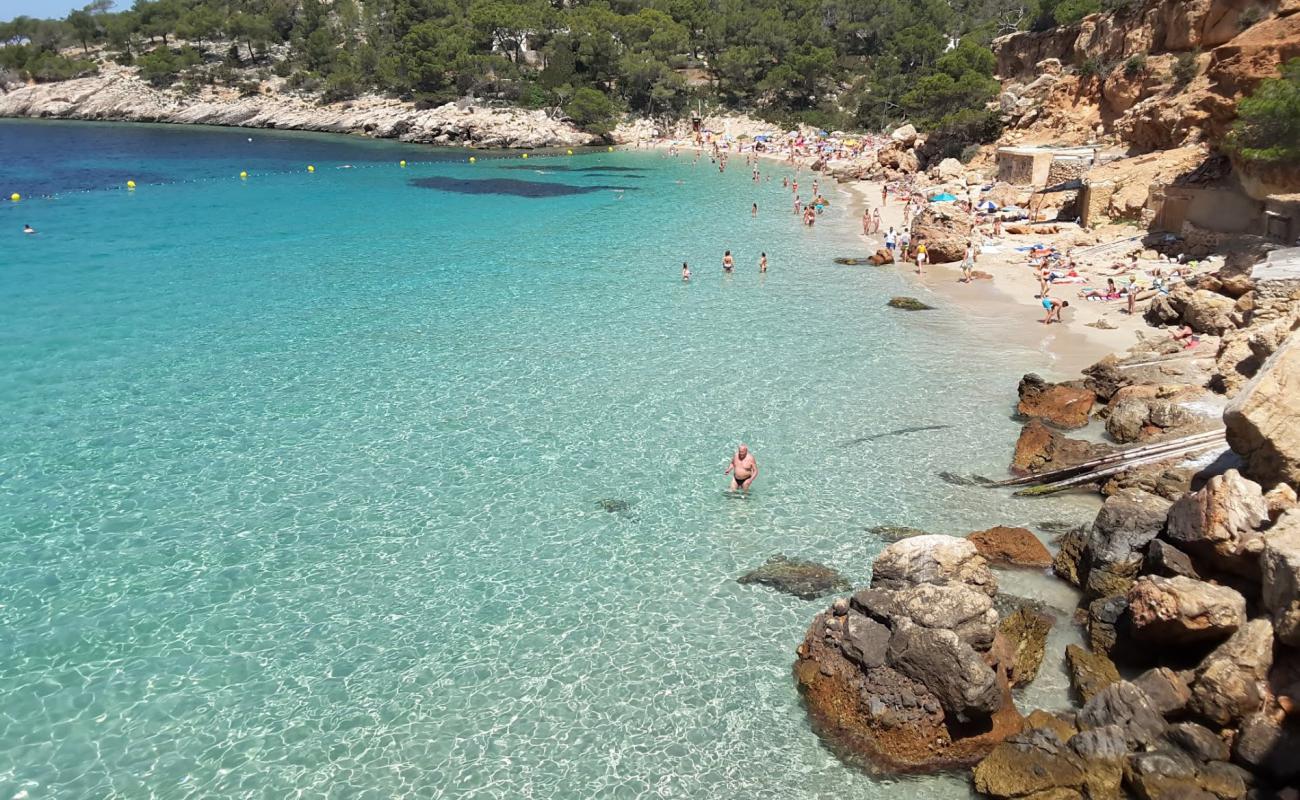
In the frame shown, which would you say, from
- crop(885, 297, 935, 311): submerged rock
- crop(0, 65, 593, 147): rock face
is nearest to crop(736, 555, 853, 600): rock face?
crop(885, 297, 935, 311): submerged rock

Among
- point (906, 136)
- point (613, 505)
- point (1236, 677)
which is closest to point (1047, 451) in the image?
point (1236, 677)

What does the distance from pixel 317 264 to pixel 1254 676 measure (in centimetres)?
3185

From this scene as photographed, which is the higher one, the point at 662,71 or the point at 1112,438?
the point at 662,71

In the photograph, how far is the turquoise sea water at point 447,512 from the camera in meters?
9.33

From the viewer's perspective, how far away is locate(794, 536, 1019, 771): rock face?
8.77 m

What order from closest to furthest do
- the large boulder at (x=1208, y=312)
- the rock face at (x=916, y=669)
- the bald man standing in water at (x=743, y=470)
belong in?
1. the rock face at (x=916, y=669)
2. the bald man standing in water at (x=743, y=470)
3. the large boulder at (x=1208, y=312)

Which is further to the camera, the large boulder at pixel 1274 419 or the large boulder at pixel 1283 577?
the large boulder at pixel 1274 419

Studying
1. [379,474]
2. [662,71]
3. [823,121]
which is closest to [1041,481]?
[379,474]

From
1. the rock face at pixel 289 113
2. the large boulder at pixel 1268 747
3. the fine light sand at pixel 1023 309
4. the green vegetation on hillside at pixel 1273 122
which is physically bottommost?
the large boulder at pixel 1268 747

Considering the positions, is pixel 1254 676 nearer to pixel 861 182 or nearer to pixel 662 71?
pixel 861 182

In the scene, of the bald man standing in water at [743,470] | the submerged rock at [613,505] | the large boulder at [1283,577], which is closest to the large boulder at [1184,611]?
the large boulder at [1283,577]

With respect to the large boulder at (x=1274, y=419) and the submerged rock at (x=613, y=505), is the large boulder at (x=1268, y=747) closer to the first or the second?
the large boulder at (x=1274, y=419)

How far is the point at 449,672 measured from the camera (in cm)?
1040

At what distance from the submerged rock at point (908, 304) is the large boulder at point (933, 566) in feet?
50.8
